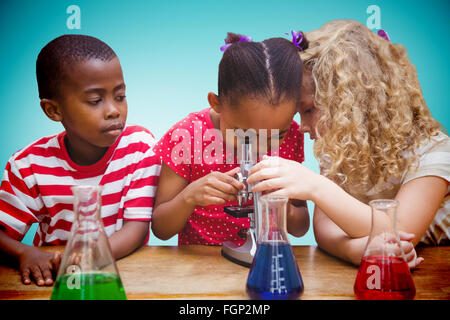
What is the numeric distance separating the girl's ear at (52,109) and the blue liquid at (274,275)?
2.15ft

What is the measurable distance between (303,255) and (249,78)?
452mm

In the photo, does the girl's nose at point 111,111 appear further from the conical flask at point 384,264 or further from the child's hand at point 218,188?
the conical flask at point 384,264

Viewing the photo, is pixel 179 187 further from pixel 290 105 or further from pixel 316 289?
pixel 316 289

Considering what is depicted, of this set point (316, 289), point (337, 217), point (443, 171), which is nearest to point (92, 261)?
point (316, 289)

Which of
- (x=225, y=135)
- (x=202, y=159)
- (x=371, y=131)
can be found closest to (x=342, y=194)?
(x=371, y=131)

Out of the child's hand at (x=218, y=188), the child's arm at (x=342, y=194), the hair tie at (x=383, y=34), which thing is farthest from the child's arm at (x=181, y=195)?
the hair tie at (x=383, y=34)

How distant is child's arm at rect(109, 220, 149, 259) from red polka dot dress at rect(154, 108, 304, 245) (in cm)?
19

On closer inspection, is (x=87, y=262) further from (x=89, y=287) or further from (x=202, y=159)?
(x=202, y=159)

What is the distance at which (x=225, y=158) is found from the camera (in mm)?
1223

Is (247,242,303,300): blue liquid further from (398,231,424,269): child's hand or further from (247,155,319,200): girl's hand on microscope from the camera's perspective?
(398,231,424,269): child's hand

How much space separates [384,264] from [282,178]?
24cm

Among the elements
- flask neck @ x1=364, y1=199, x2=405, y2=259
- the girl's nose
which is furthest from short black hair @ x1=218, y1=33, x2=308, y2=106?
flask neck @ x1=364, y1=199, x2=405, y2=259

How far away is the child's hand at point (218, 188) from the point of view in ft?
2.89

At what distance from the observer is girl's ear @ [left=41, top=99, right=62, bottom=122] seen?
100 cm
